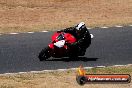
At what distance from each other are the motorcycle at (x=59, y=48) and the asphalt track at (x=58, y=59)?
0.29m

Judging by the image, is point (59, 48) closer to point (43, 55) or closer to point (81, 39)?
point (43, 55)

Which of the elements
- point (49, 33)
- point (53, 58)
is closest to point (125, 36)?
point (49, 33)

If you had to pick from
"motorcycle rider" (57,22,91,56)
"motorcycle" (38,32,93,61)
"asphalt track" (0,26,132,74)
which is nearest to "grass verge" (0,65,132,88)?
"asphalt track" (0,26,132,74)

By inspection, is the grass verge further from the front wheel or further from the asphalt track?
the front wheel

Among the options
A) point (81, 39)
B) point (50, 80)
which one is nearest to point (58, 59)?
point (81, 39)

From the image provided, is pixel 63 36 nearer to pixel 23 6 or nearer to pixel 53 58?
pixel 53 58

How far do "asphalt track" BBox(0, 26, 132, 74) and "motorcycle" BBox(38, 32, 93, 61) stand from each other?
29 cm

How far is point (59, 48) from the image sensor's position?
2059 cm

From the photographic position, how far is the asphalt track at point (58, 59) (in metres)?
20.3

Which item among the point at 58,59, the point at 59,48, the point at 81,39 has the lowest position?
the point at 58,59

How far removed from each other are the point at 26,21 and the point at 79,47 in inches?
351

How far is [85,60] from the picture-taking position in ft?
69.6

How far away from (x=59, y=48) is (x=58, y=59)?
73cm

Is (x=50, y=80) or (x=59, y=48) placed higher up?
(x=59, y=48)
